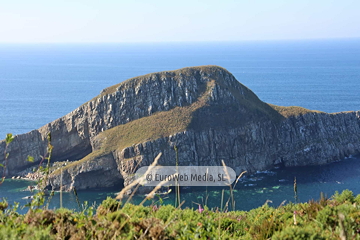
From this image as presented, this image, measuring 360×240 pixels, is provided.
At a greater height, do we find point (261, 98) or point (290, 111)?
point (290, 111)

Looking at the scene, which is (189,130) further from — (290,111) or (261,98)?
(261,98)

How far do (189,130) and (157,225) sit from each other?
189 feet

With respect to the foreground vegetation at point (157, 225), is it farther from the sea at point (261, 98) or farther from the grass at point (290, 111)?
the grass at point (290, 111)

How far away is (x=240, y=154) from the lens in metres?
66.5

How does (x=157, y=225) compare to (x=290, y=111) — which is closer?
(x=157, y=225)

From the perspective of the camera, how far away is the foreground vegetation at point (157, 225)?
7.13 m

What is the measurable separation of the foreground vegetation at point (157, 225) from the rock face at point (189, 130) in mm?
51782

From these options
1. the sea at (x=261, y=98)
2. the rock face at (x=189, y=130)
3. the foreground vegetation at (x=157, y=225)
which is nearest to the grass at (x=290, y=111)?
the rock face at (x=189, y=130)

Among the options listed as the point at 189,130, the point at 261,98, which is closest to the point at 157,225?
the point at 189,130

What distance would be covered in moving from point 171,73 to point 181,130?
1265 centimetres

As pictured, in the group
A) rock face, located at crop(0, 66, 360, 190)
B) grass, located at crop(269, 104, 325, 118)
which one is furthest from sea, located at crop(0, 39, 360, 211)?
grass, located at crop(269, 104, 325, 118)

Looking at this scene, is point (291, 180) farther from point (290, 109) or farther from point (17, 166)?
point (17, 166)

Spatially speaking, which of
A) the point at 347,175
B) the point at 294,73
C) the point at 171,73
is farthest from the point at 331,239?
the point at 294,73

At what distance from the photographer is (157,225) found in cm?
739
